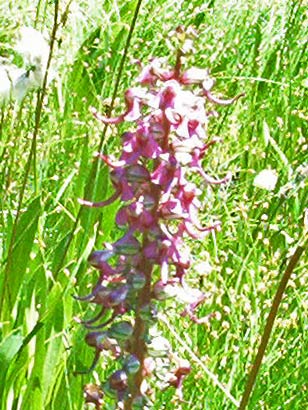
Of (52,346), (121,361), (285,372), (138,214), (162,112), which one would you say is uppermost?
(162,112)

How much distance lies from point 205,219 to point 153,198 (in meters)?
1.41

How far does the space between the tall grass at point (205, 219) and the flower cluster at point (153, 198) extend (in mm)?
131

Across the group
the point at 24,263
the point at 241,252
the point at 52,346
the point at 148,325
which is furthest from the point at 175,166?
the point at 241,252

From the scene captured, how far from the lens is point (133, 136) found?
115 cm

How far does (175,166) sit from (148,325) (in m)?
0.20

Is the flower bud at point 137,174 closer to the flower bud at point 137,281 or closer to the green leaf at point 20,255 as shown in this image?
the flower bud at point 137,281

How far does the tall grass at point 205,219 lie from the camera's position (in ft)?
5.59

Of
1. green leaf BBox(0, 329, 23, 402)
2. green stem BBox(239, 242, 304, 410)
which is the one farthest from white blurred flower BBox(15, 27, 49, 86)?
green stem BBox(239, 242, 304, 410)

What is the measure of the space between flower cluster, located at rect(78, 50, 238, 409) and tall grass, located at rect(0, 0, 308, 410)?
0.13 metres

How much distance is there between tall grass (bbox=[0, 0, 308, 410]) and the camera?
1.70m

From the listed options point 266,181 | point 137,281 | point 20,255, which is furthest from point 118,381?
point 266,181

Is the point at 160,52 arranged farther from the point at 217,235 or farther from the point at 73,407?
the point at 73,407

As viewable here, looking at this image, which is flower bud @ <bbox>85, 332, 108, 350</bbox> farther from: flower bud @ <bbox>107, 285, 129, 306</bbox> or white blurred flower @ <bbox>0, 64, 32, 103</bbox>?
white blurred flower @ <bbox>0, 64, 32, 103</bbox>

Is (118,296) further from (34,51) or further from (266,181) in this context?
(266,181)
